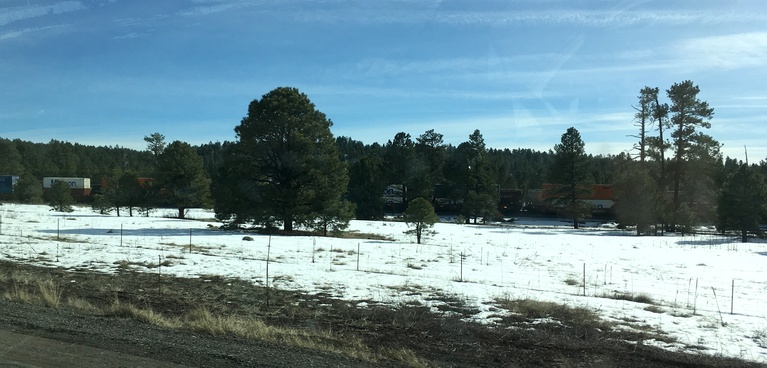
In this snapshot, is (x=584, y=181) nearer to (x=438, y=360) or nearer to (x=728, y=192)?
(x=728, y=192)

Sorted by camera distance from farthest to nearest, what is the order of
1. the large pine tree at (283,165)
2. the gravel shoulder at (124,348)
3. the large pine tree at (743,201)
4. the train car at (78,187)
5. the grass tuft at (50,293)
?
the train car at (78,187) < the large pine tree at (743,201) < the large pine tree at (283,165) < the grass tuft at (50,293) < the gravel shoulder at (124,348)

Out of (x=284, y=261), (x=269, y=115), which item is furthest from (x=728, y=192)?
(x=284, y=261)

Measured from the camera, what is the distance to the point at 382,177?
75812 mm

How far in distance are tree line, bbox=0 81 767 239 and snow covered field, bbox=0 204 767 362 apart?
20.1ft

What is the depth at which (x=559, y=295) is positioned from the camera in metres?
14.5

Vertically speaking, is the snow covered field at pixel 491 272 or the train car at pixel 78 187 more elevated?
the train car at pixel 78 187

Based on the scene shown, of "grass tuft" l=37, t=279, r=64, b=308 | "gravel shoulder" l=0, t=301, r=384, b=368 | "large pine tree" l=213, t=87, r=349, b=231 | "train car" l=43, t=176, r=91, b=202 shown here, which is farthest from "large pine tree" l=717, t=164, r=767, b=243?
"train car" l=43, t=176, r=91, b=202

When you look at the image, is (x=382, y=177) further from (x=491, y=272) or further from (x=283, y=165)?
(x=491, y=272)

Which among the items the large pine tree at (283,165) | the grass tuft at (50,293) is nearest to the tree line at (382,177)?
the large pine tree at (283,165)

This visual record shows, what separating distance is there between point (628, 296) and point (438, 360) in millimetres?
9129

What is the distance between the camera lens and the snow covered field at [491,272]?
37.7ft

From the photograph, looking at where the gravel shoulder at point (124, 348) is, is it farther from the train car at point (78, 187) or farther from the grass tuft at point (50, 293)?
the train car at point (78, 187)

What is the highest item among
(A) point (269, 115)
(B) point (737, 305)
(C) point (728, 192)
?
(A) point (269, 115)

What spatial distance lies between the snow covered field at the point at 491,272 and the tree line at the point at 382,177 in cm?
613
